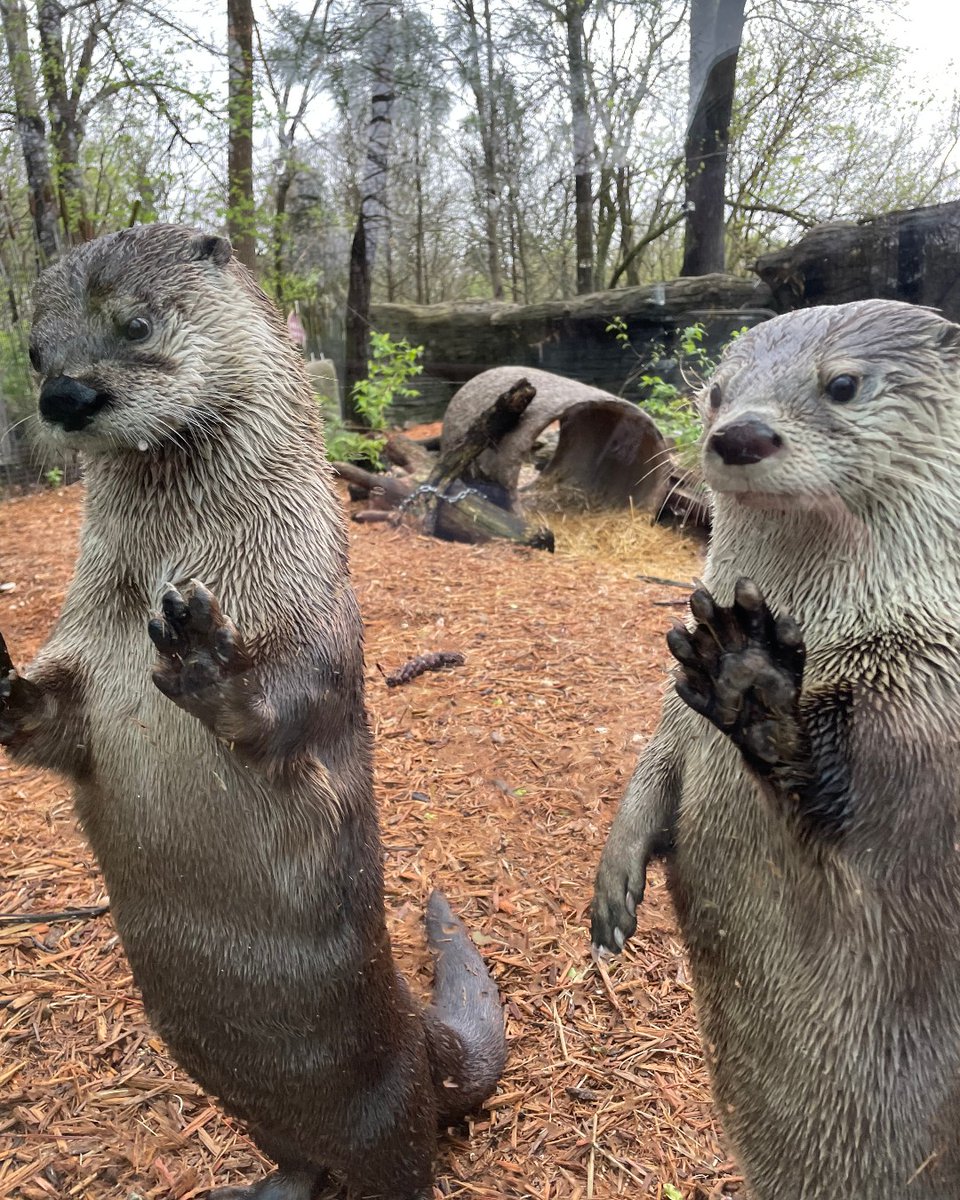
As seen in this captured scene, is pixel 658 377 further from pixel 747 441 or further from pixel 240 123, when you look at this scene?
pixel 747 441

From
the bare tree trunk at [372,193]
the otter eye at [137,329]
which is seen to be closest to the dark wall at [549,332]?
the bare tree trunk at [372,193]

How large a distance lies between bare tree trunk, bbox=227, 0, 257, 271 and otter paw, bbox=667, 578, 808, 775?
150 inches

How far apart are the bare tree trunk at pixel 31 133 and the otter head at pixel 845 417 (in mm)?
3791

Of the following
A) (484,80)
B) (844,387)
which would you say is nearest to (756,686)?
(844,387)

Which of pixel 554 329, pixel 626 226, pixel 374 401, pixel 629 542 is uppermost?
pixel 626 226

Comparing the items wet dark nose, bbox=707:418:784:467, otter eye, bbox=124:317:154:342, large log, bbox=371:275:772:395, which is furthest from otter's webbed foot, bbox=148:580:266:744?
large log, bbox=371:275:772:395

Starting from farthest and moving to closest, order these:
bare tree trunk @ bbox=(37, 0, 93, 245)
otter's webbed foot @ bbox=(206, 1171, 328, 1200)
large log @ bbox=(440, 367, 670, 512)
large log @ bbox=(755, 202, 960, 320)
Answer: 1. large log @ bbox=(440, 367, 670, 512)
2. bare tree trunk @ bbox=(37, 0, 93, 245)
3. large log @ bbox=(755, 202, 960, 320)
4. otter's webbed foot @ bbox=(206, 1171, 328, 1200)

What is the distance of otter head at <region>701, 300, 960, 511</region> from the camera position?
3.87 feet

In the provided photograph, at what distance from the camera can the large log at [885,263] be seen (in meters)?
3.22

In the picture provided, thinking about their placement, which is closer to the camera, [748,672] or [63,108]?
[748,672]

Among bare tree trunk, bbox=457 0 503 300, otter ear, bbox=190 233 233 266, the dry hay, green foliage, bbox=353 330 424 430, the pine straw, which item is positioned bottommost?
the pine straw

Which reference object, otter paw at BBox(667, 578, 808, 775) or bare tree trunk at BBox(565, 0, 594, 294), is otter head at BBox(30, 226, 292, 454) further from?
bare tree trunk at BBox(565, 0, 594, 294)

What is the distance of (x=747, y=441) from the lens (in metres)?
1.16

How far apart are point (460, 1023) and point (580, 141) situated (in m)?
5.27
